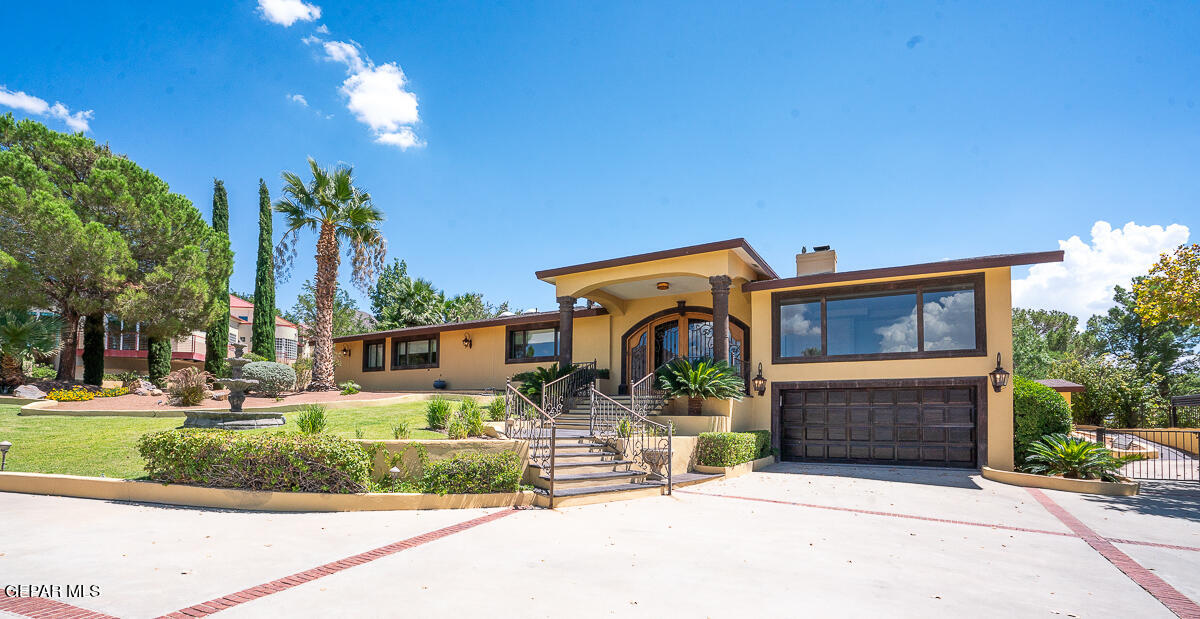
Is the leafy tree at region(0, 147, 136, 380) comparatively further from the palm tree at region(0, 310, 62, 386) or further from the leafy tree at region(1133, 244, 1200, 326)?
the leafy tree at region(1133, 244, 1200, 326)

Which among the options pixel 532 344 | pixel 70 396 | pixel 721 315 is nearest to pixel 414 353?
pixel 532 344

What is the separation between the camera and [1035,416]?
12.3 meters

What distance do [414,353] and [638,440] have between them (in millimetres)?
15102

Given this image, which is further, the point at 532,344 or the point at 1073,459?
the point at 532,344

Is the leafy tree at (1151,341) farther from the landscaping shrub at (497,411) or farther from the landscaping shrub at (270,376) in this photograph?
the landscaping shrub at (270,376)

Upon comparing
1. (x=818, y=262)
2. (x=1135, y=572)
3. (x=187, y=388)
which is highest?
(x=818, y=262)

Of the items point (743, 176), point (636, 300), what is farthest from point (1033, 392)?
point (636, 300)

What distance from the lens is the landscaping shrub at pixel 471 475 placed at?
867cm

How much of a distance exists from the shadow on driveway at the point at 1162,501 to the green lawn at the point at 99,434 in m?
11.4

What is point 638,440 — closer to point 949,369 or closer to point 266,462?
point 266,462

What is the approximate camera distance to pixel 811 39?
40.9ft

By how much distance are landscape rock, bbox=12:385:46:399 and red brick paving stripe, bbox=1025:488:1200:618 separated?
25522mm

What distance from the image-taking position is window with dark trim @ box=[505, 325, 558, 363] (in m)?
20.2

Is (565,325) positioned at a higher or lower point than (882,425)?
higher
